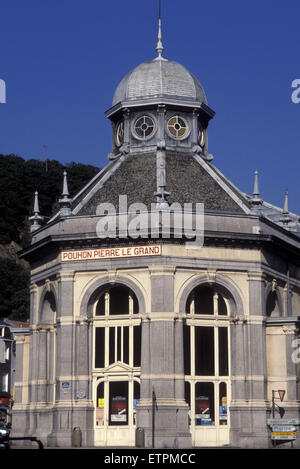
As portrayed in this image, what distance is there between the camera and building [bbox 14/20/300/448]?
48844 mm

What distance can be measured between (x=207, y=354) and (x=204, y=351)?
243mm

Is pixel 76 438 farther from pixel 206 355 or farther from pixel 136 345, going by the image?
A: pixel 206 355

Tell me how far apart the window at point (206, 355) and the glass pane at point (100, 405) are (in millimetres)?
4711

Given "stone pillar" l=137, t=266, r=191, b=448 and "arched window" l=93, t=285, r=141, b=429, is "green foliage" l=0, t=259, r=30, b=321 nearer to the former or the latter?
"arched window" l=93, t=285, r=141, b=429

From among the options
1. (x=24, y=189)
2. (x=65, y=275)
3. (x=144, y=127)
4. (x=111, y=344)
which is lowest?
(x=111, y=344)

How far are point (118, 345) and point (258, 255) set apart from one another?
30.8 ft

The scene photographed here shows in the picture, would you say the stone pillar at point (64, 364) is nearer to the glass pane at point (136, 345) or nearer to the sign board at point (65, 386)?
the sign board at point (65, 386)

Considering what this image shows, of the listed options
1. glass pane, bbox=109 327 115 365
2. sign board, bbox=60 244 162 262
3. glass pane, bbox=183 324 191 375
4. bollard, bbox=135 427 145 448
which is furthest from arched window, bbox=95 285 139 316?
bollard, bbox=135 427 145 448

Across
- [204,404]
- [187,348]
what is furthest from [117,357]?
[204,404]

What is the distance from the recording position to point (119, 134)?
59531 millimetres

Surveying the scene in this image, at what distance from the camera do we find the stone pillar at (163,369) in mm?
47188

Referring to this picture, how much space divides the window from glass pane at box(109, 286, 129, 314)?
11.6 ft

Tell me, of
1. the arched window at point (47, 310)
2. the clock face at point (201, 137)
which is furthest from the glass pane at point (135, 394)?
the clock face at point (201, 137)
